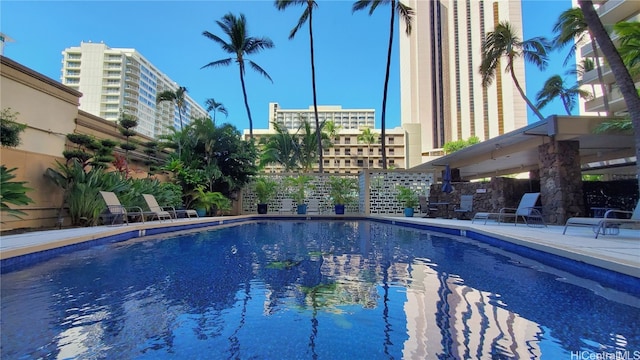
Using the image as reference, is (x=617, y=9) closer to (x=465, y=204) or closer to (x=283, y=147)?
(x=465, y=204)

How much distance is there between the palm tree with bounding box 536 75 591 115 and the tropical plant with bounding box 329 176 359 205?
1393 cm

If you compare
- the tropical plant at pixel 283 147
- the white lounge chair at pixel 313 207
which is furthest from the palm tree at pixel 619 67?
the tropical plant at pixel 283 147

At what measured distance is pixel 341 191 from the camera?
14625 millimetres

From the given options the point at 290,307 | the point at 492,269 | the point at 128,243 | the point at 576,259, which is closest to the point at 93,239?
the point at 128,243

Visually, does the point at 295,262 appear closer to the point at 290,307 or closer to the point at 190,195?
the point at 290,307

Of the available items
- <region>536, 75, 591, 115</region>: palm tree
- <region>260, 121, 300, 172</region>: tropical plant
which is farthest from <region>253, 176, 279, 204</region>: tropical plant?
<region>536, 75, 591, 115</region>: palm tree

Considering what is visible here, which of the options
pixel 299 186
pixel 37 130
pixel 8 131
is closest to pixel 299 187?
pixel 299 186

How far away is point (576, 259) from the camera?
11.7ft

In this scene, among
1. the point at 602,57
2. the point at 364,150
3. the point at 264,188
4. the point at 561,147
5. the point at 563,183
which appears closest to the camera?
the point at 563,183

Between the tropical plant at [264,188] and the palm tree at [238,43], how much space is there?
304cm

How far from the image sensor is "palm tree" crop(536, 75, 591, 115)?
18828 mm

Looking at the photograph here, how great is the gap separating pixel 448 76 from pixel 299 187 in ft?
148

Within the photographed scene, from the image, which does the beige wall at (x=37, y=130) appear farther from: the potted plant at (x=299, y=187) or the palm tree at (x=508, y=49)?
the palm tree at (x=508, y=49)

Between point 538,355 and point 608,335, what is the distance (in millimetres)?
655
